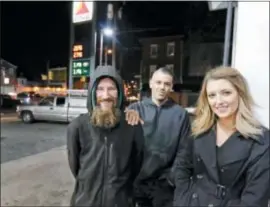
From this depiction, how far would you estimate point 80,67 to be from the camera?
76.7 inches

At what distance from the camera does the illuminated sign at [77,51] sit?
198 centimetres

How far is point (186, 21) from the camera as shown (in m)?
2.05

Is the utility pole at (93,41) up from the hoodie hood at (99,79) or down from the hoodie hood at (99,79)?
up

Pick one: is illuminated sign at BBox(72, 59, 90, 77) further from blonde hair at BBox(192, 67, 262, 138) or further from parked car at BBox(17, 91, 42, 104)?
blonde hair at BBox(192, 67, 262, 138)

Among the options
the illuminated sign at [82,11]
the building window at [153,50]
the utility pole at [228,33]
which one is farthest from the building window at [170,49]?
the illuminated sign at [82,11]

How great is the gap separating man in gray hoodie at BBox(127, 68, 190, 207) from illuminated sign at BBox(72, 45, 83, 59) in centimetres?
70

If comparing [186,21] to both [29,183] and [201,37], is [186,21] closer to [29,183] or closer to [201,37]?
[201,37]

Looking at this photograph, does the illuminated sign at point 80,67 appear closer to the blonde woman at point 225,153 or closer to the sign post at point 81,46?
the sign post at point 81,46

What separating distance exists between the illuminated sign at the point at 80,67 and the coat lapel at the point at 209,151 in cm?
101

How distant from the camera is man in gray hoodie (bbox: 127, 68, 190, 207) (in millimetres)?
1402

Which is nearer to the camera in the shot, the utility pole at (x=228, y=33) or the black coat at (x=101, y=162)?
the black coat at (x=101, y=162)

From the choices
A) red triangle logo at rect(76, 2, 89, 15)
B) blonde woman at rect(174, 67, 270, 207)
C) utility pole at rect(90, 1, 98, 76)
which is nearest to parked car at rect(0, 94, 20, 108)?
utility pole at rect(90, 1, 98, 76)

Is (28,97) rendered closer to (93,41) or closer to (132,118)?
(93,41)

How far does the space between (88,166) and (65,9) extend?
1382 millimetres
